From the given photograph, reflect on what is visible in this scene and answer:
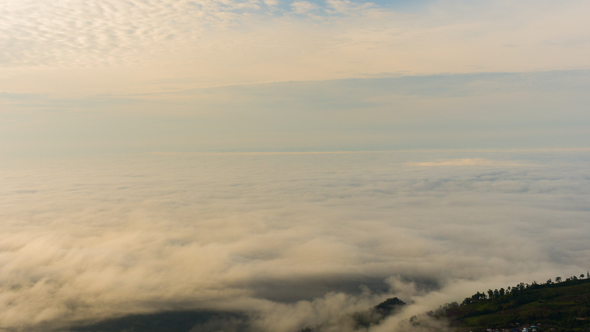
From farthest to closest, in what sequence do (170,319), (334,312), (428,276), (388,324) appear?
(428,276) → (170,319) → (334,312) → (388,324)

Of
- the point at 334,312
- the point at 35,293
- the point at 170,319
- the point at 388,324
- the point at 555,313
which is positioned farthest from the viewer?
the point at 35,293

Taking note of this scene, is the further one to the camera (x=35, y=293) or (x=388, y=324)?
(x=35, y=293)

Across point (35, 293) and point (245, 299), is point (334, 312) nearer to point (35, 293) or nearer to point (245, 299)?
point (245, 299)

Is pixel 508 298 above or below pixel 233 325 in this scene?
above

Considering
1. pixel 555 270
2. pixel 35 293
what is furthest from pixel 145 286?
pixel 555 270

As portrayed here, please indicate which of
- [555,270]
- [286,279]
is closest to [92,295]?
[286,279]

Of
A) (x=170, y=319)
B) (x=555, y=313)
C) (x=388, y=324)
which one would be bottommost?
(x=170, y=319)

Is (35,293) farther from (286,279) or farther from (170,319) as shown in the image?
(286,279)
